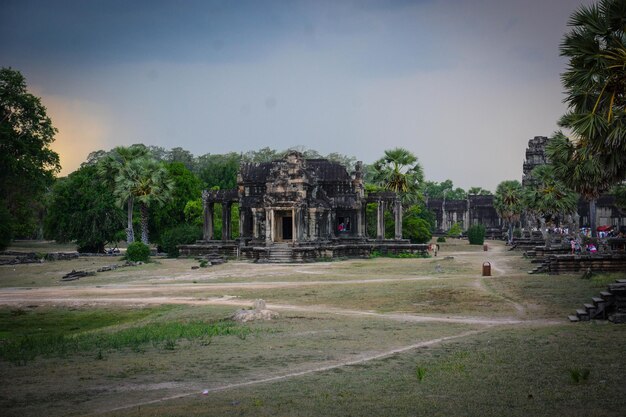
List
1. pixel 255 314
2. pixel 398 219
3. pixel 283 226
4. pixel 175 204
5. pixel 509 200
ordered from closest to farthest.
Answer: pixel 255 314, pixel 283 226, pixel 398 219, pixel 175 204, pixel 509 200

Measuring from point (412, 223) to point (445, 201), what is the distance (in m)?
57.2

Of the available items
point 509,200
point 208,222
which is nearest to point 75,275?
point 208,222

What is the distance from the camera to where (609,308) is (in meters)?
19.7

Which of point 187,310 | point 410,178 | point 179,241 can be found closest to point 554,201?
point 410,178

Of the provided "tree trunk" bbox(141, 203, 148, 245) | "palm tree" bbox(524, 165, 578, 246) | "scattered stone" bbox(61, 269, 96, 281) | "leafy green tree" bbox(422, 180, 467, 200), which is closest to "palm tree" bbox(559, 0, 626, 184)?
"scattered stone" bbox(61, 269, 96, 281)

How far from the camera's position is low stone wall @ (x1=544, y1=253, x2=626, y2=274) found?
33.1 meters

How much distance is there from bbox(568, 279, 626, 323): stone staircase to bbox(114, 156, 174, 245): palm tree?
46.5 metres

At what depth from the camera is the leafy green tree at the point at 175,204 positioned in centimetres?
6900

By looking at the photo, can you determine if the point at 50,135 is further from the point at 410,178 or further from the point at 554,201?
the point at 554,201

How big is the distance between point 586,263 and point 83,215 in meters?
47.1

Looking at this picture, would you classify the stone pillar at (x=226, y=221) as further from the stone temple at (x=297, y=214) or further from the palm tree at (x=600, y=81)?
the palm tree at (x=600, y=81)

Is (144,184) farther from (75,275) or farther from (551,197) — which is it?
(551,197)

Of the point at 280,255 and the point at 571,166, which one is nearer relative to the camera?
the point at 571,166

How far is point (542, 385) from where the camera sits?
12156mm
